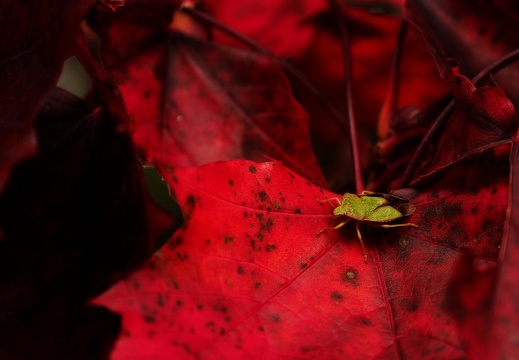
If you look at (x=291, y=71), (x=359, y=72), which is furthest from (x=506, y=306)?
(x=359, y=72)

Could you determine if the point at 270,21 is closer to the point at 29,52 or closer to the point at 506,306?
the point at 29,52

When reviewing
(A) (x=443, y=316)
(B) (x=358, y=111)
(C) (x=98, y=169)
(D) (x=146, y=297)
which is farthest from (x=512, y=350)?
(B) (x=358, y=111)

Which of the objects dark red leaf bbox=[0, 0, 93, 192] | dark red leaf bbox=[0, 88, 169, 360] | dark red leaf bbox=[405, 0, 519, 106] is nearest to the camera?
dark red leaf bbox=[0, 0, 93, 192]

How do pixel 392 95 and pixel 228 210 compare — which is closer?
pixel 228 210

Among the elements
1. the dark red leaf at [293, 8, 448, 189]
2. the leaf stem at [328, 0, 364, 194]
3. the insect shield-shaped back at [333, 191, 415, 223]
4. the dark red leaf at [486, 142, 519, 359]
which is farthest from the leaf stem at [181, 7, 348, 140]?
the dark red leaf at [486, 142, 519, 359]

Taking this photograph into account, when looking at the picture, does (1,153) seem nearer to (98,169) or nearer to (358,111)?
(98,169)

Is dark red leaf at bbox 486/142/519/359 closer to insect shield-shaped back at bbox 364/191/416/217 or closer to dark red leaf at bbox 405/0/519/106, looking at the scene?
insect shield-shaped back at bbox 364/191/416/217

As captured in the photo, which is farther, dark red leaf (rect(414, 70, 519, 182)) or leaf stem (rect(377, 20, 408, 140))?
leaf stem (rect(377, 20, 408, 140))
